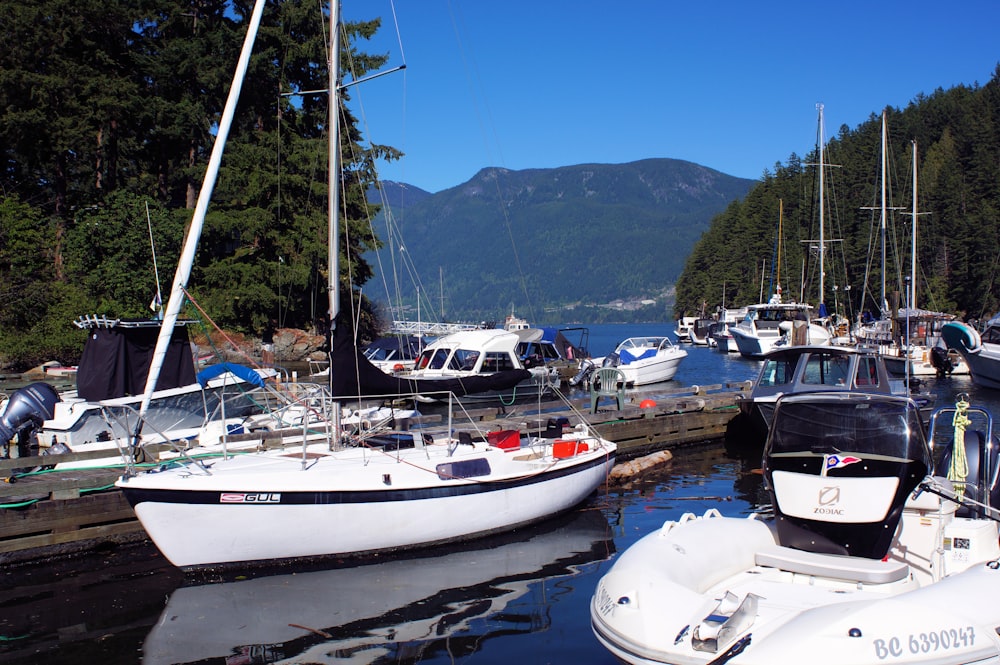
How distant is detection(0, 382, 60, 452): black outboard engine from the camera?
15625 millimetres

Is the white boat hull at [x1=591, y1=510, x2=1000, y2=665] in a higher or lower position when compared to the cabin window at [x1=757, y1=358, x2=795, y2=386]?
lower

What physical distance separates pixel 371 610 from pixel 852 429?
6180mm

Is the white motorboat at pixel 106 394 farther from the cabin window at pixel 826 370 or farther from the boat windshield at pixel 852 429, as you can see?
the cabin window at pixel 826 370

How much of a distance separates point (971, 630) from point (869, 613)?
94 cm

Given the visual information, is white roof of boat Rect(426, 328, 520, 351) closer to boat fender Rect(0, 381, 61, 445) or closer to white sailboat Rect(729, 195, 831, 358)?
boat fender Rect(0, 381, 61, 445)

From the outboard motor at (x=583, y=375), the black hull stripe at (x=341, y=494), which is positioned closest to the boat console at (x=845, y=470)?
the black hull stripe at (x=341, y=494)

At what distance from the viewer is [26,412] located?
16062 millimetres

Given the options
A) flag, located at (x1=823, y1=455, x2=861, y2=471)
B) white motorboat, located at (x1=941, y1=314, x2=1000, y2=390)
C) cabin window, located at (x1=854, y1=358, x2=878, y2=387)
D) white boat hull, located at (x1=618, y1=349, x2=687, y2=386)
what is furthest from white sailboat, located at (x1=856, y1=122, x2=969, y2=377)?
flag, located at (x1=823, y1=455, x2=861, y2=471)

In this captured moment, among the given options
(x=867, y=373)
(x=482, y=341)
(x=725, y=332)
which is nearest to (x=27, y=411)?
(x=482, y=341)

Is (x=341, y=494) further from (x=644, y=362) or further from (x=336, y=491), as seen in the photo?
(x=644, y=362)

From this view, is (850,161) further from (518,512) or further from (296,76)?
(518,512)

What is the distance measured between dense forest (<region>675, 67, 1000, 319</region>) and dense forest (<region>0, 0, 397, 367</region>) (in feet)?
127

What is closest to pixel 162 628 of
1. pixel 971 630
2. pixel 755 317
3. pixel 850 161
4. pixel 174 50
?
pixel 971 630

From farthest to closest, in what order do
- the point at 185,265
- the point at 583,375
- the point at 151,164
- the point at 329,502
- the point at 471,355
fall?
the point at 151,164 < the point at 583,375 < the point at 471,355 < the point at 185,265 < the point at 329,502
